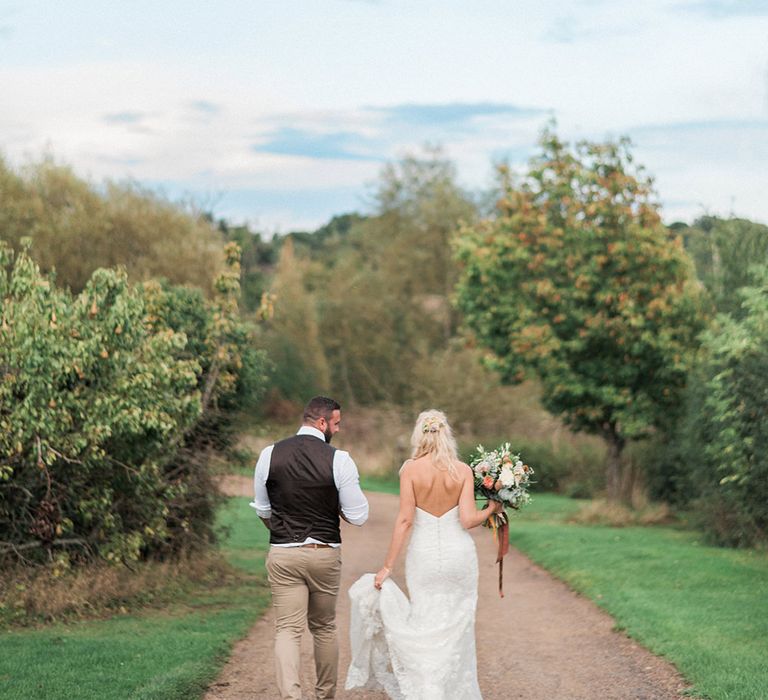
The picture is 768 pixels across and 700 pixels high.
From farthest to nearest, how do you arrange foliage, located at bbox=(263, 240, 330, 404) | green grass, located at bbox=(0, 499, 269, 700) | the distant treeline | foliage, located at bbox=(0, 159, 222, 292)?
→ foliage, located at bbox=(263, 240, 330, 404) < foliage, located at bbox=(0, 159, 222, 292) < the distant treeline < green grass, located at bbox=(0, 499, 269, 700)

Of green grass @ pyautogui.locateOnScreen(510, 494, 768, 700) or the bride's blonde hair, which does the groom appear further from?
green grass @ pyautogui.locateOnScreen(510, 494, 768, 700)

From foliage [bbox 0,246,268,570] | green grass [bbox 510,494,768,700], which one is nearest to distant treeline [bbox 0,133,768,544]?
green grass [bbox 510,494,768,700]

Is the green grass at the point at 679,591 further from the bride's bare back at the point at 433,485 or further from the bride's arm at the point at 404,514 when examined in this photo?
the bride's arm at the point at 404,514

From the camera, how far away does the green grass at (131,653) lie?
8.56 metres

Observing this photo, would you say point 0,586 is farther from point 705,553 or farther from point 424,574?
point 705,553

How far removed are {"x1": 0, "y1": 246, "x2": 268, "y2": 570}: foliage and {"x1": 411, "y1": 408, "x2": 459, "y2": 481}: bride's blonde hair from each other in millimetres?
4715

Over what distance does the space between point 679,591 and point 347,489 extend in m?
7.84

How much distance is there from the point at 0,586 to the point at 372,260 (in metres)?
52.9

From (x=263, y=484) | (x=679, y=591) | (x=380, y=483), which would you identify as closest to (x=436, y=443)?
(x=263, y=484)

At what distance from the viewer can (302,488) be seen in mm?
7680

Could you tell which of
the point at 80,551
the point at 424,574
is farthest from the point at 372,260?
the point at 424,574

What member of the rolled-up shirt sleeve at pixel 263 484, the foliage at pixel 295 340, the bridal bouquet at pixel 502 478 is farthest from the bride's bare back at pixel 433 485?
the foliage at pixel 295 340

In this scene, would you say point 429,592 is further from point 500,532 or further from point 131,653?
point 131,653

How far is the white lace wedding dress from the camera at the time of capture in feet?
26.2
